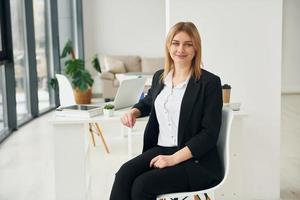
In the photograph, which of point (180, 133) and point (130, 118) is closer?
point (180, 133)

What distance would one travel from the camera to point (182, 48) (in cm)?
216

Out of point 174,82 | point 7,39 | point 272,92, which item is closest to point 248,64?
point 272,92

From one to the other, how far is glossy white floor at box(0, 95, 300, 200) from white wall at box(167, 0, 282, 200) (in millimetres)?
335

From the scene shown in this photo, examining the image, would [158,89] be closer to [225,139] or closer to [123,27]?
[225,139]

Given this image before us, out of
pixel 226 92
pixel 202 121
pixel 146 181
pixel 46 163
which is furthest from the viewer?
pixel 46 163

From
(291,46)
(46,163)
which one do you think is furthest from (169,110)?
(291,46)

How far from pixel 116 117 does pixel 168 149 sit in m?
0.61

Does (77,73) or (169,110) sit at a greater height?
(169,110)

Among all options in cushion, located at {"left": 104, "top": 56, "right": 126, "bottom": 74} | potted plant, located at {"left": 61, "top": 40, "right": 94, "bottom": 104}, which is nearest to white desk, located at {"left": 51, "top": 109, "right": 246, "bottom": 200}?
potted plant, located at {"left": 61, "top": 40, "right": 94, "bottom": 104}

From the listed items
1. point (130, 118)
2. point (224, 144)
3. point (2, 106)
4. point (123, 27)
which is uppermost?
point (123, 27)

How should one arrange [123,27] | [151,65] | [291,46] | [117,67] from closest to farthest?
[117,67] → [151,65] → [123,27] → [291,46]

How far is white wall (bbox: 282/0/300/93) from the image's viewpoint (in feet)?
30.3

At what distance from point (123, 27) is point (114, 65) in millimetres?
1005

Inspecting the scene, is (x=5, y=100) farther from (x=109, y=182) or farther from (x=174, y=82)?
(x=174, y=82)
